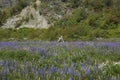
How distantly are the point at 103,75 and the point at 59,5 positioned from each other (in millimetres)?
39712

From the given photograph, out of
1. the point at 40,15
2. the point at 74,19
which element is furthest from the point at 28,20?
the point at 74,19

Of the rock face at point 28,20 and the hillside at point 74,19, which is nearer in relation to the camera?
the hillside at point 74,19

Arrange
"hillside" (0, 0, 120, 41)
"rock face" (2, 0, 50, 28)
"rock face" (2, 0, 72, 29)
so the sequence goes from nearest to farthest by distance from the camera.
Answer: "hillside" (0, 0, 120, 41), "rock face" (2, 0, 72, 29), "rock face" (2, 0, 50, 28)

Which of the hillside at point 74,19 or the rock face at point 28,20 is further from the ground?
the hillside at point 74,19

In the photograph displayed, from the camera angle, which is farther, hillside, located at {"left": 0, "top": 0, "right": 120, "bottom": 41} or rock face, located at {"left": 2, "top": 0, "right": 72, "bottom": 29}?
rock face, located at {"left": 2, "top": 0, "right": 72, "bottom": 29}

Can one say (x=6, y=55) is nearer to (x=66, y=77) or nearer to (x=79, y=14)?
(x=66, y=77)

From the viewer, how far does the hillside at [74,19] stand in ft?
93.5

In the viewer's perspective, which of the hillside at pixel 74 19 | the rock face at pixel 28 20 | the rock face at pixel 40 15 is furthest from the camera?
the rock face at pixel 28 20

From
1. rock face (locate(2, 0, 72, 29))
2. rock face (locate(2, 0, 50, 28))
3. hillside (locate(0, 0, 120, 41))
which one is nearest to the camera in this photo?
hillside (locate(0, 0, 120, 41))

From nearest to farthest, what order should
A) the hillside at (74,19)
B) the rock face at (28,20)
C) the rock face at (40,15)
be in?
→ 1. the hillside at (74,19)
2. the rock face at (40,15)
3. the rock face at (28,20)

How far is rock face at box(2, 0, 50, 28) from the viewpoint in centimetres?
4303

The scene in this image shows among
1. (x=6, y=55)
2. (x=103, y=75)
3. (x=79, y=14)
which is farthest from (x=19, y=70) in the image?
(x=79, y=14)

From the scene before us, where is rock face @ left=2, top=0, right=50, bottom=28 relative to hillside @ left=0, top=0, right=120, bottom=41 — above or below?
below

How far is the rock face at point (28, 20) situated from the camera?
43031 millimetres
